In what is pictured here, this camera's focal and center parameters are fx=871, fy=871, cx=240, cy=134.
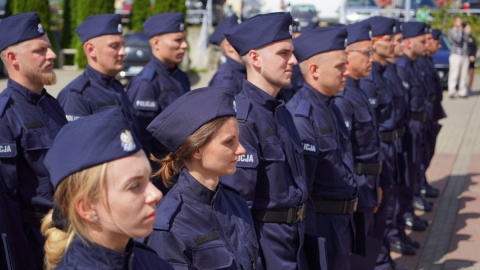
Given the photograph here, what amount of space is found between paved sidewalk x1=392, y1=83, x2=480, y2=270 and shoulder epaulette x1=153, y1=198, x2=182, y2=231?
5.17m

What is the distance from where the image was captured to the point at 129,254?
278 cm

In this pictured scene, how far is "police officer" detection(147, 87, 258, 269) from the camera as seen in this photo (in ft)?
11.6

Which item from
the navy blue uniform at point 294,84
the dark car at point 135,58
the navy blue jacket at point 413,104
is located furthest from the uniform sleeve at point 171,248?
the dark car at point 135,58

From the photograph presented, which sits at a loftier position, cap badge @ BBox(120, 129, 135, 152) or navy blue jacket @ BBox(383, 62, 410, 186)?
cap badge @ BBox(120, 129, 135, 152)

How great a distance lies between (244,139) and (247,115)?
0.51ft

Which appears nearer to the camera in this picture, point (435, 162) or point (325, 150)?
point (325, 150)

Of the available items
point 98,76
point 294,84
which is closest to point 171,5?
point 294,84

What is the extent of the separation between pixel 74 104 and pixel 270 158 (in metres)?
2.46

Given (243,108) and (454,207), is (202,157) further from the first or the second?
(454,207)

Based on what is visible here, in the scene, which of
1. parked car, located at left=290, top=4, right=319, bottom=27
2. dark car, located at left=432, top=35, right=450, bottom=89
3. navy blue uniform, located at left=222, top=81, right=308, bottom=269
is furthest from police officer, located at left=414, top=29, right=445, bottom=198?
parked car, located at left=290, top=4, right=319, bottom=27

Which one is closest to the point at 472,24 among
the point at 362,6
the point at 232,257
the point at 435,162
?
the point at 362,6

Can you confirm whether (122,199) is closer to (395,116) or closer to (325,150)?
(325,150)

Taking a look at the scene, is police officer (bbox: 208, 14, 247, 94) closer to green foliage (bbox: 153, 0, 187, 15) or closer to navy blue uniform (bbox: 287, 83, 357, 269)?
navy blue uniform (bbox: 287, 83, 357, 269)

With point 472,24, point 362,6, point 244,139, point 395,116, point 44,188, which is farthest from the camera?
point 362,6
